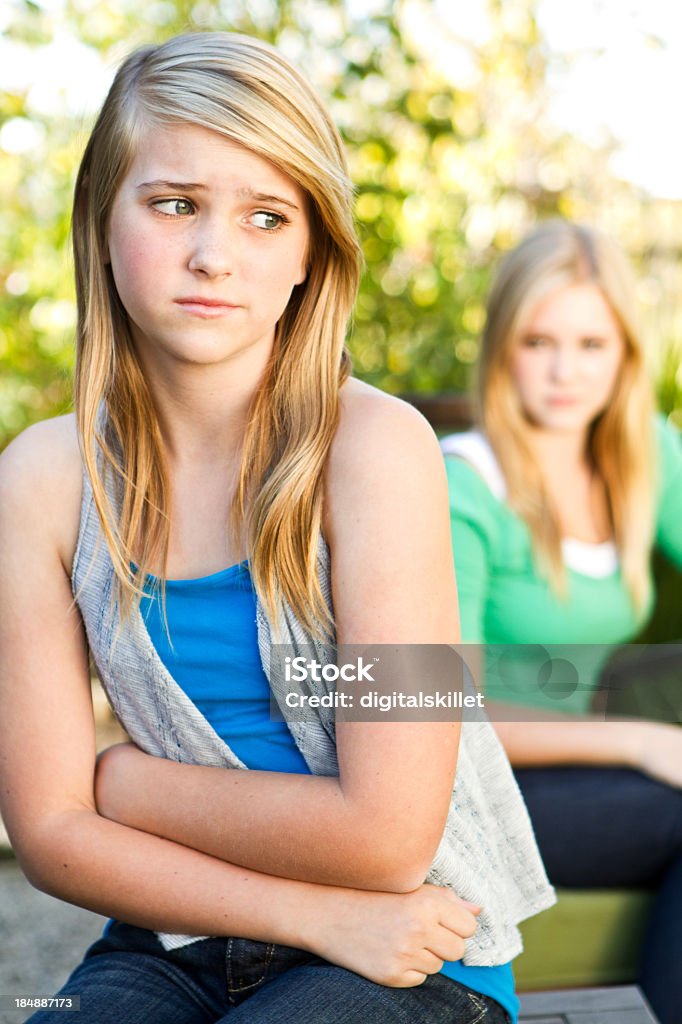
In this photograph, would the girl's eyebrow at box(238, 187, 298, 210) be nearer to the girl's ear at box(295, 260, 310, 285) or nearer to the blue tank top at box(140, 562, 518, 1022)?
the girl's ear at box(295, 260, 310, 285)

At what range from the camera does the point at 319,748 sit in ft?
4.40

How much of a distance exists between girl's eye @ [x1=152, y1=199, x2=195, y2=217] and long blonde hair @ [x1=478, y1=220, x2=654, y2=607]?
3.89 ft

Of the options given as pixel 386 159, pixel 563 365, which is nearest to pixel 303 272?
pixel 563 365

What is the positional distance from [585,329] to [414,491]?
1249mm

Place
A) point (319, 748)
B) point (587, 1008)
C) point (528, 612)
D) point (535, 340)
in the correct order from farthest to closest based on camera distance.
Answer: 1. point (535, 340)
2. point (528, 612)
3. point (587, 1008)
4. point (319, 748)

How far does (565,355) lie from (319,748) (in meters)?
1.32

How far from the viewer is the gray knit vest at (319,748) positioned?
52.4 inches

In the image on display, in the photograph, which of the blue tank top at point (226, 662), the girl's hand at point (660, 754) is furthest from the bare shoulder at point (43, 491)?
the girl's hand at point (660, 754)

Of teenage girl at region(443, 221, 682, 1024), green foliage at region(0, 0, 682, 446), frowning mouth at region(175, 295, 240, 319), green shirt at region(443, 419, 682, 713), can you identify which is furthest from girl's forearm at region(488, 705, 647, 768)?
green foliage at region(0, 0, 682, 446)

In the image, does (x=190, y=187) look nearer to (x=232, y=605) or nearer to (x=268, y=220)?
(x=268, y=220)

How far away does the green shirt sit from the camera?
2279mm

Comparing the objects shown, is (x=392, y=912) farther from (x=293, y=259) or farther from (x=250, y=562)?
(x=293, y=259)

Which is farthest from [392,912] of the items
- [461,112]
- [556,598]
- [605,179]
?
[605,179]

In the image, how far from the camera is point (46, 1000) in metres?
1.35
